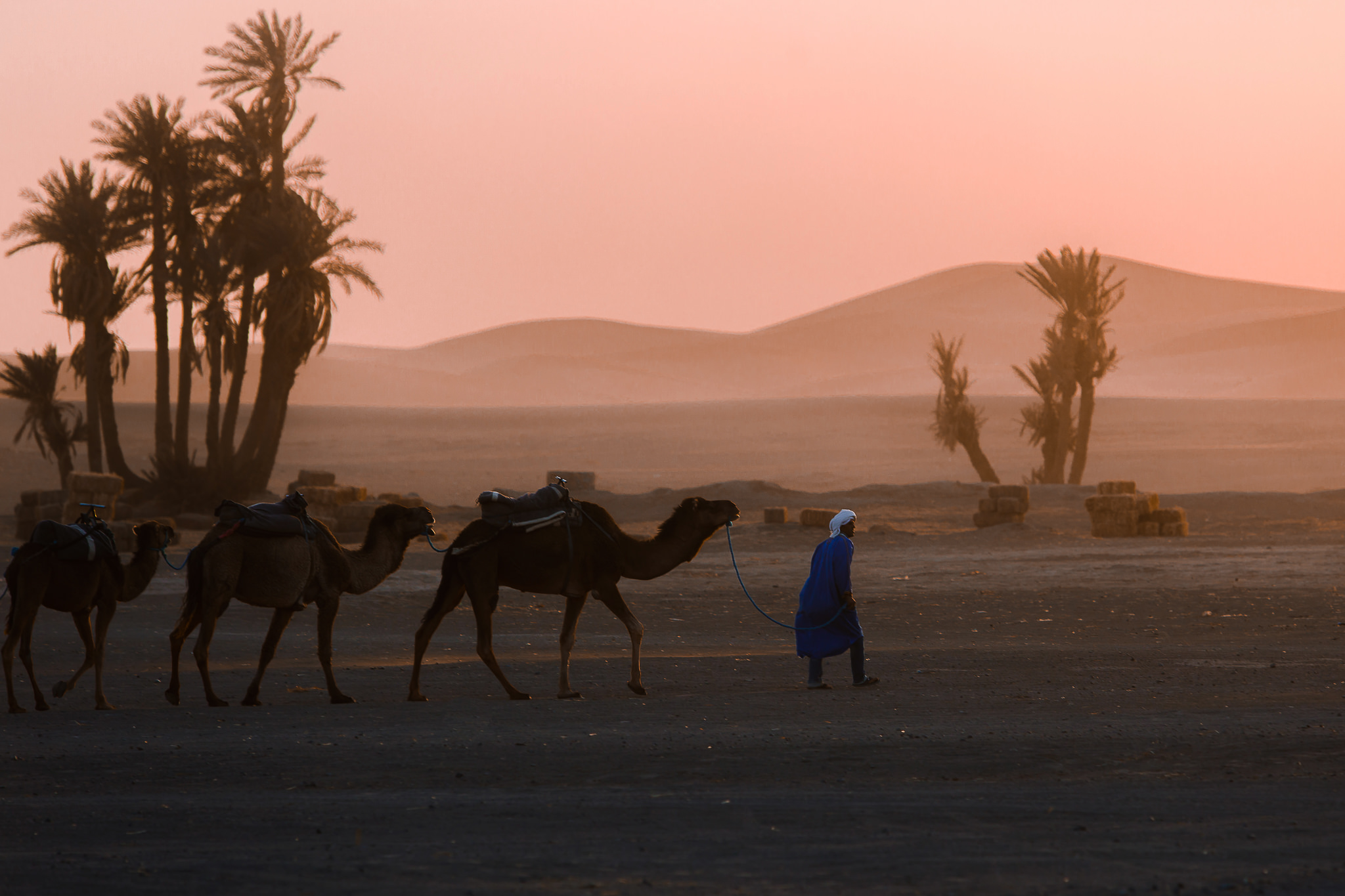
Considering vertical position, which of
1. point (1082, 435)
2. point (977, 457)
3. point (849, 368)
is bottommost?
point (977, 457)

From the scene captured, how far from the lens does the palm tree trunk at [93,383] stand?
40.8 metres

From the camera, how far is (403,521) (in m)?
12.6

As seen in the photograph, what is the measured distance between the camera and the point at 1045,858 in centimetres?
653

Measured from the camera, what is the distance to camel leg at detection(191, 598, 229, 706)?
11.3m

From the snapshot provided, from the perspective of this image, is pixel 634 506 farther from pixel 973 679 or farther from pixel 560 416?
pixel 560 416

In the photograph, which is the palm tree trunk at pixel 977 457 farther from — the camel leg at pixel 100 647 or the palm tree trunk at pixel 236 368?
the camel leg at pixel 100 647

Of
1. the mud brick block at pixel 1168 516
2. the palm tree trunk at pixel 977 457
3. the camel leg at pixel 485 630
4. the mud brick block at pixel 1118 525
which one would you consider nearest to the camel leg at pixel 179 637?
the camel leg at pixel 485 630

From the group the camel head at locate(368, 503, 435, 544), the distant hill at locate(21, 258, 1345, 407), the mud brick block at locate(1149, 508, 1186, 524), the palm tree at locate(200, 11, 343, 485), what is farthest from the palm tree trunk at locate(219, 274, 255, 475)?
the distant hill at locate(21, 258, 1345, 407)

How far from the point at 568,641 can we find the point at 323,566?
197 centimetres

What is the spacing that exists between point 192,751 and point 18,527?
2778 centimetres

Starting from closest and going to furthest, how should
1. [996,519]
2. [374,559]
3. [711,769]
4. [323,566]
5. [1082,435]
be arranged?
[711,769] < [323,566] < [374,559] < [996,519] < [1082,435]

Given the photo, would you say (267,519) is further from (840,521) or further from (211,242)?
(211,242)

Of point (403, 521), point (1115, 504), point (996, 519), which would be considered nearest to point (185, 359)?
point (996, 519)

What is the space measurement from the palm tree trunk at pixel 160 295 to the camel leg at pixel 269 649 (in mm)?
28977
